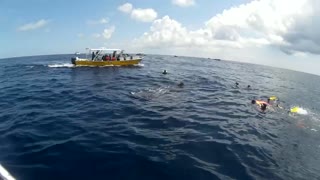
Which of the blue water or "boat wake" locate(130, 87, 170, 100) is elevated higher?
"boat wake" locate(130, 87, 170, 100)

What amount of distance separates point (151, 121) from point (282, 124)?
9.76 meters

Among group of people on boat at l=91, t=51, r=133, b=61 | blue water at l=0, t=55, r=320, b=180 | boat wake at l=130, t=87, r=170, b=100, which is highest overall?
group of people on boat at l=91, t=51, r=133, b=61

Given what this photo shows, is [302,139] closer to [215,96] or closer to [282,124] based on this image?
[282,124]

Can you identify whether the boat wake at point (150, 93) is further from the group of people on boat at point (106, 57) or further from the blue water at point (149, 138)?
the group of people on boat at point (106, 57)

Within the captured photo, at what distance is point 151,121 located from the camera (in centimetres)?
1714

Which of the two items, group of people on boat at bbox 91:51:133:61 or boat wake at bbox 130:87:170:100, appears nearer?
boat wake at bbox 130:87:170:100

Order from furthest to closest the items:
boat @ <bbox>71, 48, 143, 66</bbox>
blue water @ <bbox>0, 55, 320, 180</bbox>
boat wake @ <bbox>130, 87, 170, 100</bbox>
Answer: boat @ <bbox>71, 48, 143, 66</bbox>, boat wake @ <bbox>130, 87, 170, 100</bbox>, blue water @ <bbox>0, 55, 320, 180</bbox>

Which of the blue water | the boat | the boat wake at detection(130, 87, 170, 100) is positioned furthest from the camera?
the boat

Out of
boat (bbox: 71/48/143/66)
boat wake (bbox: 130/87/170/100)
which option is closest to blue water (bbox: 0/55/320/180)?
boat wake (bbox: 130/87/170/100)

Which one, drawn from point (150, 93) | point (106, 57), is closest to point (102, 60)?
point (106, 57)

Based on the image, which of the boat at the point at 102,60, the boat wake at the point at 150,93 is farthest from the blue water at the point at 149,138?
the boat at the point at 102,60

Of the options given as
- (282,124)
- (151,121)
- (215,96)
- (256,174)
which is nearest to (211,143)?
(256,174)

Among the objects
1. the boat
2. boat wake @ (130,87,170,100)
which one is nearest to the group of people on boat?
the boat

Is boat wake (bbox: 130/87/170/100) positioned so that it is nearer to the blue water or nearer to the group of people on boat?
the blue water
